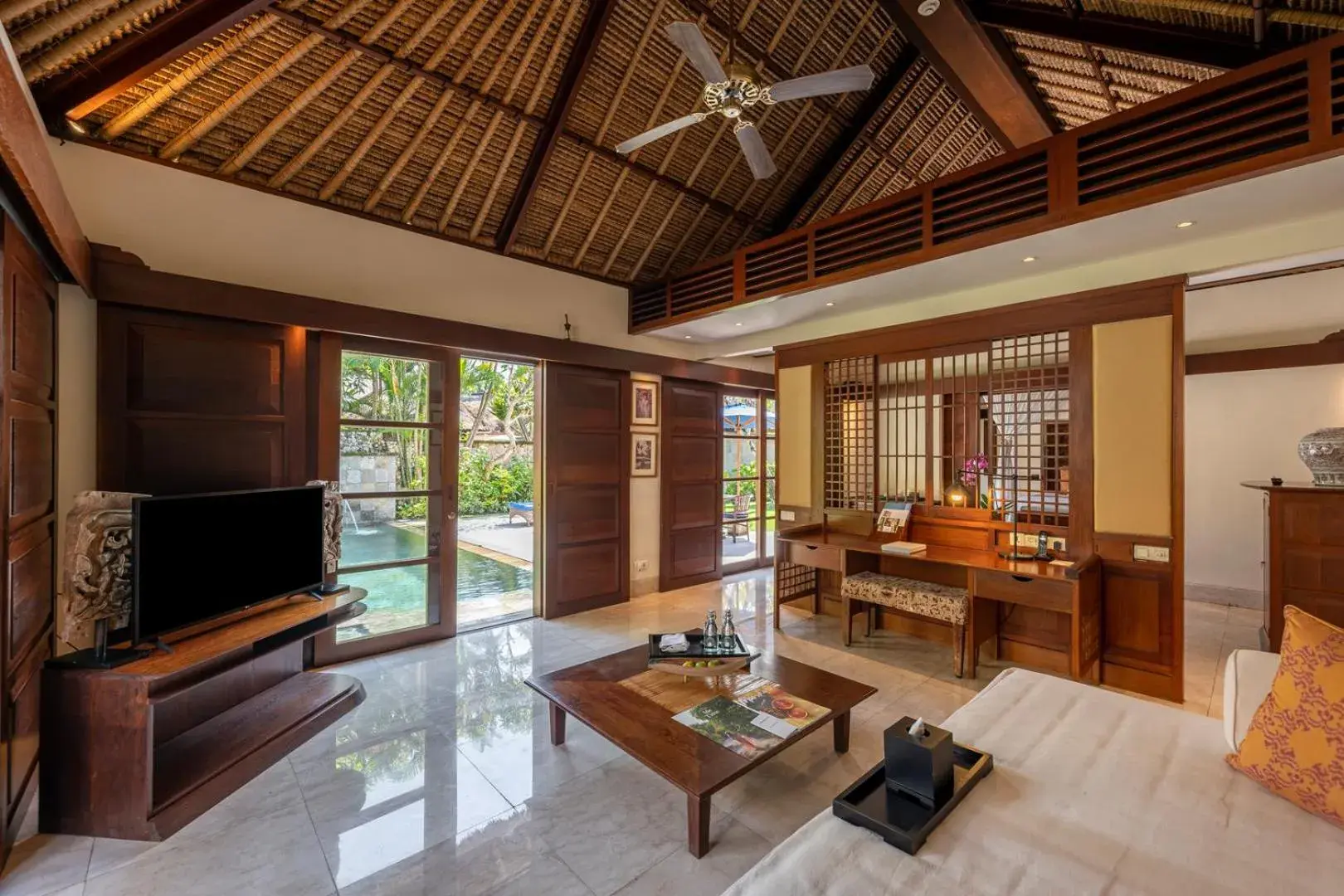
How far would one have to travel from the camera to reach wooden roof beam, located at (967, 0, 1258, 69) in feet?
8.85

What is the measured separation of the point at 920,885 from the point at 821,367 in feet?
14.3

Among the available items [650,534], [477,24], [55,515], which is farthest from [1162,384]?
[55,515]

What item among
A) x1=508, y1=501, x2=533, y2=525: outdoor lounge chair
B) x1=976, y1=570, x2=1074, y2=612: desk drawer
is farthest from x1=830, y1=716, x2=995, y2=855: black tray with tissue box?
x1=508, y1=501, x2=533, y2=525: outdoor lounge chair

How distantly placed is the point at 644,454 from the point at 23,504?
4195 mm

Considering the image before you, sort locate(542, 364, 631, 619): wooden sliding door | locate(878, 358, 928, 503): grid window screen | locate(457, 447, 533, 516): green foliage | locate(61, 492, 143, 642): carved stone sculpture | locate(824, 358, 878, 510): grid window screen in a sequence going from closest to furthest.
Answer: locate(61, 492, 143, 642): carved stone sculpture < locate(878, 358, 928, 503): grid window screen < locate(824, 358, 878, 510): grid window screen < locate(542, 364, 631, 619): wooden sliding door < locate(457, 447, 533, 516): green foliage

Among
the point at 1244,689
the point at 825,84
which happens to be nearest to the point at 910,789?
the point at 1244,689

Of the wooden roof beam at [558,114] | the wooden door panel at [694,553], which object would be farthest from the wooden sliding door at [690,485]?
the wooden roof beam at [558,114]

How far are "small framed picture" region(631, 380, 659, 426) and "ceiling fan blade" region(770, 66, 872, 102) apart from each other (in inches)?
128

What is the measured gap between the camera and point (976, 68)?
3.15 metres

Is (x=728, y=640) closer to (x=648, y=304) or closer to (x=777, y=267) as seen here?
(x=777, y=267)

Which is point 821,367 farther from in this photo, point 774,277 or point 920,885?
point 920,885

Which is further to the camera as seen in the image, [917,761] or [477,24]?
[477,24]

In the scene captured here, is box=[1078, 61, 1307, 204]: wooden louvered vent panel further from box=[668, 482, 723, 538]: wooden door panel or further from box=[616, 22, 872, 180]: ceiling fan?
box=[668, 482, 723, 538]: wooden door panel

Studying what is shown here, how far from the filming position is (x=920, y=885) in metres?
1.18
